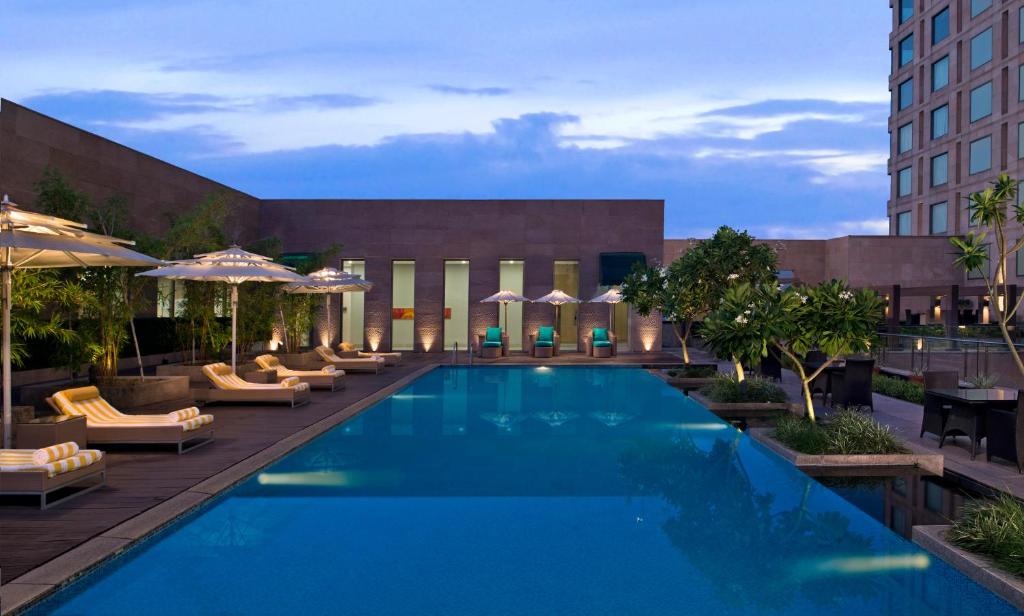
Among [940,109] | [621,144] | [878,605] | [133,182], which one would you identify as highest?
[621,144]

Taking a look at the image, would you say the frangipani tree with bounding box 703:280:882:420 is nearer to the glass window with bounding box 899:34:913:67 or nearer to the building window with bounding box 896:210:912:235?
the building window with bounding box 896:210:912:235

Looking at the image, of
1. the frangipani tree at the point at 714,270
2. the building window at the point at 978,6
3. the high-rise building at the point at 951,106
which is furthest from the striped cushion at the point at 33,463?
the building window at the point at 978,6

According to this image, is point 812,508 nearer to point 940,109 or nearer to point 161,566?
point 161,566

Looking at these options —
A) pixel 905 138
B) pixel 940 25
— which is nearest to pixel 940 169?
pixel 905 138

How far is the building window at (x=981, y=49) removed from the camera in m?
35.2

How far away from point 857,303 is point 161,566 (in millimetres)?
8259

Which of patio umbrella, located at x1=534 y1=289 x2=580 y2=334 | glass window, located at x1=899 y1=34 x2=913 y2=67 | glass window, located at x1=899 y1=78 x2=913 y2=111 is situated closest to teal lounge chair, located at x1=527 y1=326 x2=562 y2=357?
patio umbrella, located at x1=534 y1=289 x2=580 y2=334

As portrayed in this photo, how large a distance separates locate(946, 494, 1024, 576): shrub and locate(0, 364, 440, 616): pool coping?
19.9 ft

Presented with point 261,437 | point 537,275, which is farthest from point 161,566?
point 537,275

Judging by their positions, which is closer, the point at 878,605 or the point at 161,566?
the point at 878,605

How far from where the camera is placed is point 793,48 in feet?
332

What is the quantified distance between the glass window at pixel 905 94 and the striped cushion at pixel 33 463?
1868 inches

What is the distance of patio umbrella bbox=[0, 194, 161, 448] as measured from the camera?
23.2ft

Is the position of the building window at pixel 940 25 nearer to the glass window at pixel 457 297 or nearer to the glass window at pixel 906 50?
the glass window at pixel 906 50
